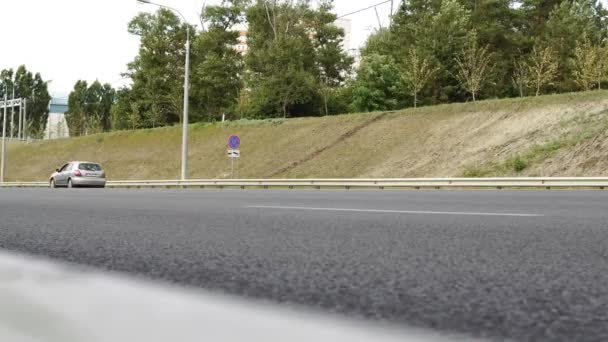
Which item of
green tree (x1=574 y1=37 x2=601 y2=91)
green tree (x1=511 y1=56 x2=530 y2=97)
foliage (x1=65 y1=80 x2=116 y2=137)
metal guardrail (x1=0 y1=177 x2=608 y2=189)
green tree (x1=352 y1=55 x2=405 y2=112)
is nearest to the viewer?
metal guardrail (x1=0 y1=177 x2=608 y2=189)

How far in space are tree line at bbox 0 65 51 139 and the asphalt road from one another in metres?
88.8

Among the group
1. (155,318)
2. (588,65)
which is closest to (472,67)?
(588,65)

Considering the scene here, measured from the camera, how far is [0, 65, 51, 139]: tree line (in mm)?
87694

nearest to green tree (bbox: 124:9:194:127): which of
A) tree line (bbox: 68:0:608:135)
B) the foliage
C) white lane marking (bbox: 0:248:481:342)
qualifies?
tree line (bbox: 68:0:608:135)

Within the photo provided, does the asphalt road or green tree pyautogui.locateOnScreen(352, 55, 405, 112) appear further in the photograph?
green tree pyautogui.locateOnScreen(352, 55, 405, 112)

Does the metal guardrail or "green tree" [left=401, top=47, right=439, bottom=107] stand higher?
"green tree" [left=401, top=47, right=439, bottom=107]

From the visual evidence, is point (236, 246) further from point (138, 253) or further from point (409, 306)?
point (409, 306)

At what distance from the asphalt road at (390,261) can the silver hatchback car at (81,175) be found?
2154 cm

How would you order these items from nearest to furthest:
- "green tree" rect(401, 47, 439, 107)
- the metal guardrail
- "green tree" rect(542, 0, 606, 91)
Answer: the metal guardrail, "green tree" rect(401, 47, 439, 107), "green tree" rect(542, 0, 606, 91)

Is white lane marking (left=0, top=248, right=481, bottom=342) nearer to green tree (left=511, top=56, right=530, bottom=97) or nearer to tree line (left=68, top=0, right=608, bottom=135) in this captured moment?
tree line (left=68, top=0, right=608, bottom=135)

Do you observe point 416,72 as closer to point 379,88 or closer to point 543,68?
point 379,88

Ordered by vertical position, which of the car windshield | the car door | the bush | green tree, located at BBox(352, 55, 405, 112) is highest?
green tree, located at BBox(352, 55, 405, 112)

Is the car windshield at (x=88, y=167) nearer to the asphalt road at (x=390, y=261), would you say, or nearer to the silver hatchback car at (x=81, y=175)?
the silver hatchback car at (x=81, y=175)

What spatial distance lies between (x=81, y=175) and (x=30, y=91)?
7258 cm
